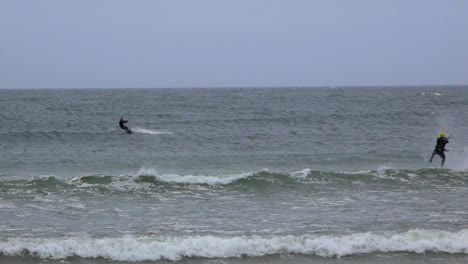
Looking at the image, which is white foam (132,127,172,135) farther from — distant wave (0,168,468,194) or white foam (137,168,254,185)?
white foam (137,168,254,185)

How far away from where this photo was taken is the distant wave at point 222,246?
9.84 meters

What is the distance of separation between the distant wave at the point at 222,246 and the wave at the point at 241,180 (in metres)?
6.01

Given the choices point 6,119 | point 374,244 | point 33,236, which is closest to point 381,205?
point 374,244

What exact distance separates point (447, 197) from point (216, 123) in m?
24.7

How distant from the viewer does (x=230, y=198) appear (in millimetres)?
14969

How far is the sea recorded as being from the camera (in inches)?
394

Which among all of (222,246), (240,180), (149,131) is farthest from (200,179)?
(149,131)

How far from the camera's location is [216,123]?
126 ft

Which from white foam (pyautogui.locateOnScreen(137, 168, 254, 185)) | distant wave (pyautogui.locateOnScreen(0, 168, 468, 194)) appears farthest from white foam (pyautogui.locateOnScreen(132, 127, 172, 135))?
white foam (pyautogui.locateOnScreen(137, 168, 254, 185))

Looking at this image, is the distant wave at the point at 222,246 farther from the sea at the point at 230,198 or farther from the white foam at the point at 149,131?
the white foam at the point at 149,131

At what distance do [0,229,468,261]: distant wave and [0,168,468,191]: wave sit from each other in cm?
601

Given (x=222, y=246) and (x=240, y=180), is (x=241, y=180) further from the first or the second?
(x=222, y=246)

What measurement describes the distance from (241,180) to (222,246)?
23.1 feet

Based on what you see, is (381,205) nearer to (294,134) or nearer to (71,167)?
(71,167)
